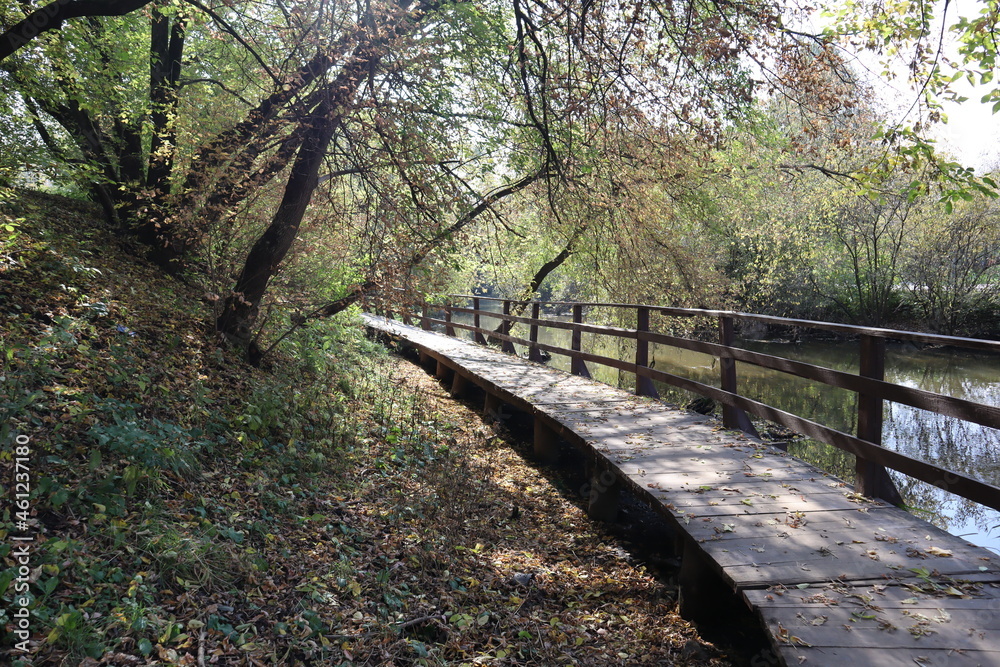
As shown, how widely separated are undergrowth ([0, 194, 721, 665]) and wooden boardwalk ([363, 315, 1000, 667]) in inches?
27.1

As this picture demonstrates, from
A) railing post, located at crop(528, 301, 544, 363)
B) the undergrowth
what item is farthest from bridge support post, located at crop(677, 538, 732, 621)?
railing post, located at crop(528, 301, 544, 363)

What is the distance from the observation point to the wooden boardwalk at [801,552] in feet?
8.91

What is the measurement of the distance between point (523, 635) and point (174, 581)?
6.39 ft

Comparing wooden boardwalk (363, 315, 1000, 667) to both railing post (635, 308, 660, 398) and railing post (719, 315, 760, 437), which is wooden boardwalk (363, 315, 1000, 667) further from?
railing post (635, 308, 660, 398)

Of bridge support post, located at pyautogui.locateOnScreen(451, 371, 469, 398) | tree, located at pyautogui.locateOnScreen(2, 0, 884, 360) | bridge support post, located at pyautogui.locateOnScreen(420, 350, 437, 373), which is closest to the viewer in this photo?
tree, located at pyautogui.locateOnScreen(2, 0, 884, 360)

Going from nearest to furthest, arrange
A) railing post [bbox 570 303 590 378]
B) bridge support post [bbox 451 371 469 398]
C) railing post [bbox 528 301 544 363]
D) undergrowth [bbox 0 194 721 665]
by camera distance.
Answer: undergrowth [bbox 0 194 721 665] < railing post [bbox 570 303 590 378] < bridge support post [bbox 451 371 469 398] < railing post [bbox 528 301 544 363]

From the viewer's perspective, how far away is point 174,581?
126 inches

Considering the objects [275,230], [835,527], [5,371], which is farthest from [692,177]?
[5,371]

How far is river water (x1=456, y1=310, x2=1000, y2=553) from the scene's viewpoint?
28.8 ft

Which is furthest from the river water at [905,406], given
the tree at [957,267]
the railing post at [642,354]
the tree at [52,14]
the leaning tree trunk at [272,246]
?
the tree at [52,14]

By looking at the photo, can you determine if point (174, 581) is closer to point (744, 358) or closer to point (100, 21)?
point (744, 358)

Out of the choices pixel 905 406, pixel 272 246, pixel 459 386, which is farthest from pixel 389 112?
pixel 905 406

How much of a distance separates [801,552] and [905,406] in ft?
44.9

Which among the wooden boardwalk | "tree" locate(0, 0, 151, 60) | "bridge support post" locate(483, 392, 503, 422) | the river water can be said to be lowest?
the river water
